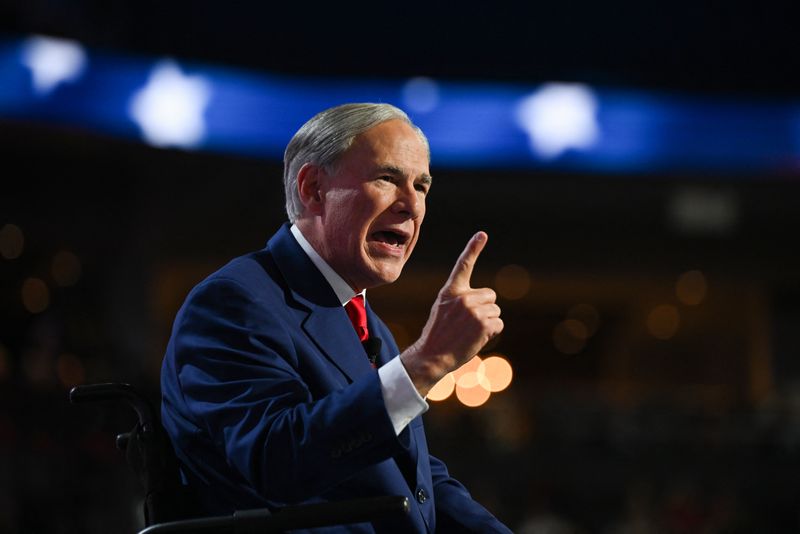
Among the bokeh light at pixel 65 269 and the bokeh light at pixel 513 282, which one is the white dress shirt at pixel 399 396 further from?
the bokeh light at pixel 513 282

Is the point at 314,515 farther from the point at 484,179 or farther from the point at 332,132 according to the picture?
the point at 484,179

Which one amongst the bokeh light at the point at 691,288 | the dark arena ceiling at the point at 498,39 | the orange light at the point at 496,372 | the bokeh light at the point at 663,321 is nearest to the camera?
the dark arena ceiling at the point at 498,39

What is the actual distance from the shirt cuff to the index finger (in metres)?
0.17

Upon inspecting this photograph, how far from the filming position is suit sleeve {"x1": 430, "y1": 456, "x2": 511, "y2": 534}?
2.25 m

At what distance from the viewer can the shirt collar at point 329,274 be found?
2.20 m

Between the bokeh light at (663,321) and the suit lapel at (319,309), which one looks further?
the bokeh light at (663,321)

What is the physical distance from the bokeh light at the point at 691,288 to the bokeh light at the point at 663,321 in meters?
0.60

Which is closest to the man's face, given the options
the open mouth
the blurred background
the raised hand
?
the open mouth

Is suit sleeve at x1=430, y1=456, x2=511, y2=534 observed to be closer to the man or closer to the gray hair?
the man

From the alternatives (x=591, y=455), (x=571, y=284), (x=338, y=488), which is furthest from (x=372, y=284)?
(x=571, y=284)

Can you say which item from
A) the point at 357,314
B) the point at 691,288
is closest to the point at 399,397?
the point at 357,314

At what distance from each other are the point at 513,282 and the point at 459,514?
15.3 meters

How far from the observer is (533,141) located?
12312 mm

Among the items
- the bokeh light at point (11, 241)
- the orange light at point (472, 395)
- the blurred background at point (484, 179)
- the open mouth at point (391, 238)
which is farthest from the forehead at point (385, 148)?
the orange light at point (472, 395)
